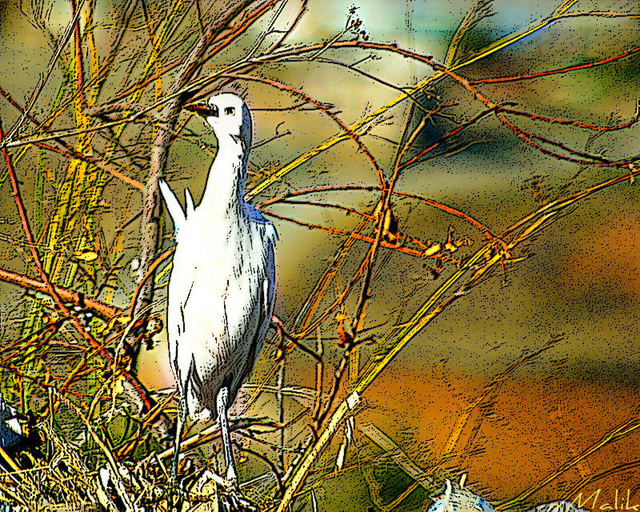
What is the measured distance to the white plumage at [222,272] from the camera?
71 cm

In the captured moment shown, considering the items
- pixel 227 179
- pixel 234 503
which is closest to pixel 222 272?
pixel 227 179

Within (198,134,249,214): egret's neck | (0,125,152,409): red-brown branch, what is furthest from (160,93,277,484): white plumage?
(0,125,152,409): red-brown branch

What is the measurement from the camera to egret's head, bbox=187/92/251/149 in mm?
706

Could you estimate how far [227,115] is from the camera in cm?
71

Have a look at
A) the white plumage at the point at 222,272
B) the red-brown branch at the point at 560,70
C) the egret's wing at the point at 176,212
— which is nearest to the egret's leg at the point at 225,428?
the white plumage at the point at 222,272

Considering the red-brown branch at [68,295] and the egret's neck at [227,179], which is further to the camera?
the red-brown branch at [68,295]

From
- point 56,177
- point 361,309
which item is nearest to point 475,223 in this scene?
point 361,309

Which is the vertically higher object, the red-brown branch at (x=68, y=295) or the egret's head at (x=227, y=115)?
the egret's head at (x=227, y=115)

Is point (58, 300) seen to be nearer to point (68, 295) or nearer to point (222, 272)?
point (68, 295)

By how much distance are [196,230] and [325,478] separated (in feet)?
0.83

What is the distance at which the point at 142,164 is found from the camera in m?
1.09

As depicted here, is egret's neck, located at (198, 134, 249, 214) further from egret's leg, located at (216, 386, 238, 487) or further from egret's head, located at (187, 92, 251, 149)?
egret's leg, located at (216, 386, 238, 487)

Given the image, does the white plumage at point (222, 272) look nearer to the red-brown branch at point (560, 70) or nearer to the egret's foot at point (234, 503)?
the egret's foot at point (234, 503)

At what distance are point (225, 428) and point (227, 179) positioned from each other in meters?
0.24
